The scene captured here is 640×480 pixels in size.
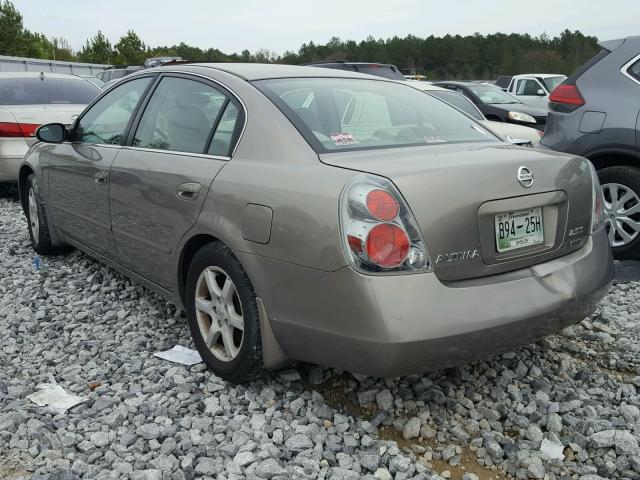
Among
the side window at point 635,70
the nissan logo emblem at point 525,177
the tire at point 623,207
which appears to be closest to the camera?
the nissan logo emblem at point 525,177

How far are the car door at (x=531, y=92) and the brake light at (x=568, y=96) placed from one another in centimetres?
1283

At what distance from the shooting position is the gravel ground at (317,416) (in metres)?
2.47

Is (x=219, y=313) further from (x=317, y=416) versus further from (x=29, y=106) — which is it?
(x=29, y=106)

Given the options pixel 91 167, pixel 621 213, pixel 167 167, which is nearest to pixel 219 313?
pixel 167 167

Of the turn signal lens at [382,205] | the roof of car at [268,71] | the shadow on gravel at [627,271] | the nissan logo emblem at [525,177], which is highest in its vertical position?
the roof of car at [268,71]

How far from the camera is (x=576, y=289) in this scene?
275cm

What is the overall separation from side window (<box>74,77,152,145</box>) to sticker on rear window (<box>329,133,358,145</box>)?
1583mm

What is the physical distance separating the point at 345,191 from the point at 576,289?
1.13 m

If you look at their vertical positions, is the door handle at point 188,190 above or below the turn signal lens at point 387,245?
above

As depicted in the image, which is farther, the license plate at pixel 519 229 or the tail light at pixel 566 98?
the tail light at pixel 566 98

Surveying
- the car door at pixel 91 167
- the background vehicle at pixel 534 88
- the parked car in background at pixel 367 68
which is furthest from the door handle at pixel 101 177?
the background vehicle at pixel 534 88

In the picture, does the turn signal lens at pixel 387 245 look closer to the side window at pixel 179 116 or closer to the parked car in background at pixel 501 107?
the side window at pixel 179 116

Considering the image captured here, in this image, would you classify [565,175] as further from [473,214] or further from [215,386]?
[215,386]

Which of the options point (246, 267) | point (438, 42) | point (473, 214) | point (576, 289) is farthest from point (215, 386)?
point (438, 42)
